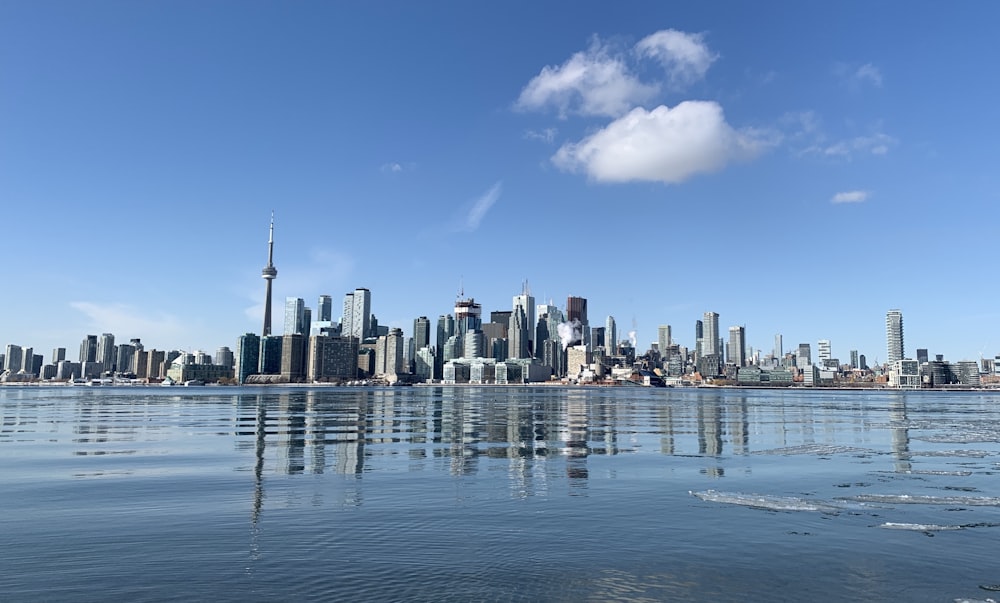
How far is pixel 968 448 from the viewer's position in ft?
164

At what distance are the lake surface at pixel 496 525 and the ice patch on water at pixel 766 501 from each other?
0.21 metres

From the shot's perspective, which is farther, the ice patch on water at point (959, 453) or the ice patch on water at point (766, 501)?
the ice patch on water at point (959, 453)

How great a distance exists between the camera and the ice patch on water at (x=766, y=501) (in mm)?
26219

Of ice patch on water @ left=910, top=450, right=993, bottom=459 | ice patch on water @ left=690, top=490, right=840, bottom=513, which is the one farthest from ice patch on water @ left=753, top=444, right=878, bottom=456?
ice patch on water @ left=690, top=490, right=840, bottom=513

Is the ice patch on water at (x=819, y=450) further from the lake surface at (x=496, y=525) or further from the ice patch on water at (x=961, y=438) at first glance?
the ice patch on water at (x=961, y=438)

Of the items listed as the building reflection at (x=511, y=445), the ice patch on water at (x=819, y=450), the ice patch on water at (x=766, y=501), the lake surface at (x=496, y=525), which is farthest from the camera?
the ice patch on water at (x=819, y=450)

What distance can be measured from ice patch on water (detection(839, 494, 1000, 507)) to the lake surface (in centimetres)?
17

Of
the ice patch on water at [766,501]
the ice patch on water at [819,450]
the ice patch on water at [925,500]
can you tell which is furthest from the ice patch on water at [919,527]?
the ice patch on water at [819,450]

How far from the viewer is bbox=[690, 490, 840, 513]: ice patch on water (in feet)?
86.0

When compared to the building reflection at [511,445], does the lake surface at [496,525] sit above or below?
above

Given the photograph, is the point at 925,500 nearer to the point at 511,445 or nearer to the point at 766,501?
the point at 766,501

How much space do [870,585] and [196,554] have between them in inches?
723

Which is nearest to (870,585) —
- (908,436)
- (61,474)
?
(61,474)

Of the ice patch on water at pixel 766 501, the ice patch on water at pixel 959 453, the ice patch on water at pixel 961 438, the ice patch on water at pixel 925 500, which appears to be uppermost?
the ice patch on water at pixel 925 500
